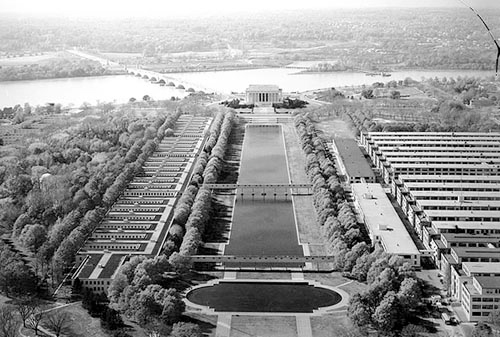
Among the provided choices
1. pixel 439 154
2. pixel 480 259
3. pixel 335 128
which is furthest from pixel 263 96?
pixel 480 259

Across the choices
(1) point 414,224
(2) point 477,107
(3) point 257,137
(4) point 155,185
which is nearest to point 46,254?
(4) point 155,185

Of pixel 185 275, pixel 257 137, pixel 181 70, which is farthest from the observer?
pixel 181 70

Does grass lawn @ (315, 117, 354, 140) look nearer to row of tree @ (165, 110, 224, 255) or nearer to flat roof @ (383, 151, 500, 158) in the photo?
row of tree @ (165, 110, 224, 255)

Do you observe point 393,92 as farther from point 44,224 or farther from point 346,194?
point 44,224

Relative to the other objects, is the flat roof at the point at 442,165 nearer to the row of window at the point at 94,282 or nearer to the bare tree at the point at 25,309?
the row of window at the point at 94,282

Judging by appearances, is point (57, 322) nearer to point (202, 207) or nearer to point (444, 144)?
point (202, 207)

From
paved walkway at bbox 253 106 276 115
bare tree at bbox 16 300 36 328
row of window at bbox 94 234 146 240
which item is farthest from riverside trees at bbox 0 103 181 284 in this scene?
paved walkway at bbox 253 106 276 115

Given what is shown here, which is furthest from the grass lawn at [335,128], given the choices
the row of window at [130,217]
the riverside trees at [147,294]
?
the riverside trees at [147,294]
